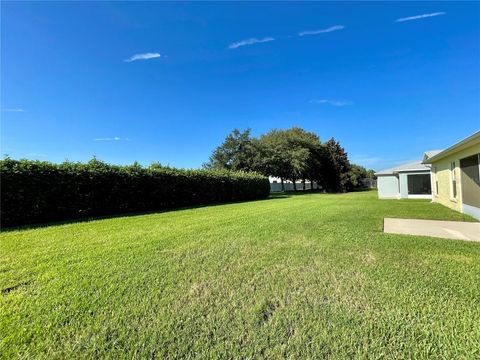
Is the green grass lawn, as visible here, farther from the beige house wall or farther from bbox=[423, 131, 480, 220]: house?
the beige house wall

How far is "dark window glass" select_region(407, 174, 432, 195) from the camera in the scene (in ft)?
59.4

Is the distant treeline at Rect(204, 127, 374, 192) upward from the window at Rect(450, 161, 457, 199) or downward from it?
upward

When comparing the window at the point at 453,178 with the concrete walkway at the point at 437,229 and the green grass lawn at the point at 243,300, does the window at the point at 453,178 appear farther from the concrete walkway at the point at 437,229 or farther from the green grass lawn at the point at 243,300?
the green grass lawn at the point at 243,300

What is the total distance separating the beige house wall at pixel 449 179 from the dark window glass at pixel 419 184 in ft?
12.1

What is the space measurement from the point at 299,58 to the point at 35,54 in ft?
42.0

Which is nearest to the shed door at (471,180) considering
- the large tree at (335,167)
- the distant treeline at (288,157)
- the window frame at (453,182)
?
the window frame at (453,182)

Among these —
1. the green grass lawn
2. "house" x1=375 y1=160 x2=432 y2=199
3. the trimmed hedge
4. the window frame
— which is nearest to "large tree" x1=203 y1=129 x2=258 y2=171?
"house" x1=375 y1=160 x2=432 y2=199

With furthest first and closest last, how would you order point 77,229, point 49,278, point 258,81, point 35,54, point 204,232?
1. point 258,81
2. point 35,54
3. point 77,229
4. point 204,232
5. point 49,278

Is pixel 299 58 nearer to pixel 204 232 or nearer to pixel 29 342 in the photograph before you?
pixel 204 232

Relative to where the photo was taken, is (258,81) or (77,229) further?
(258,81)

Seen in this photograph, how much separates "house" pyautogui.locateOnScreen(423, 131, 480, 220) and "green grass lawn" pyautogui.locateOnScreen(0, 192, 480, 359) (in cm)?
447

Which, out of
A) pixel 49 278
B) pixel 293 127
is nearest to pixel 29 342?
pixel 49 278

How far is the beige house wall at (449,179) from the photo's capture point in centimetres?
834

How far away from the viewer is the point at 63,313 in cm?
242
